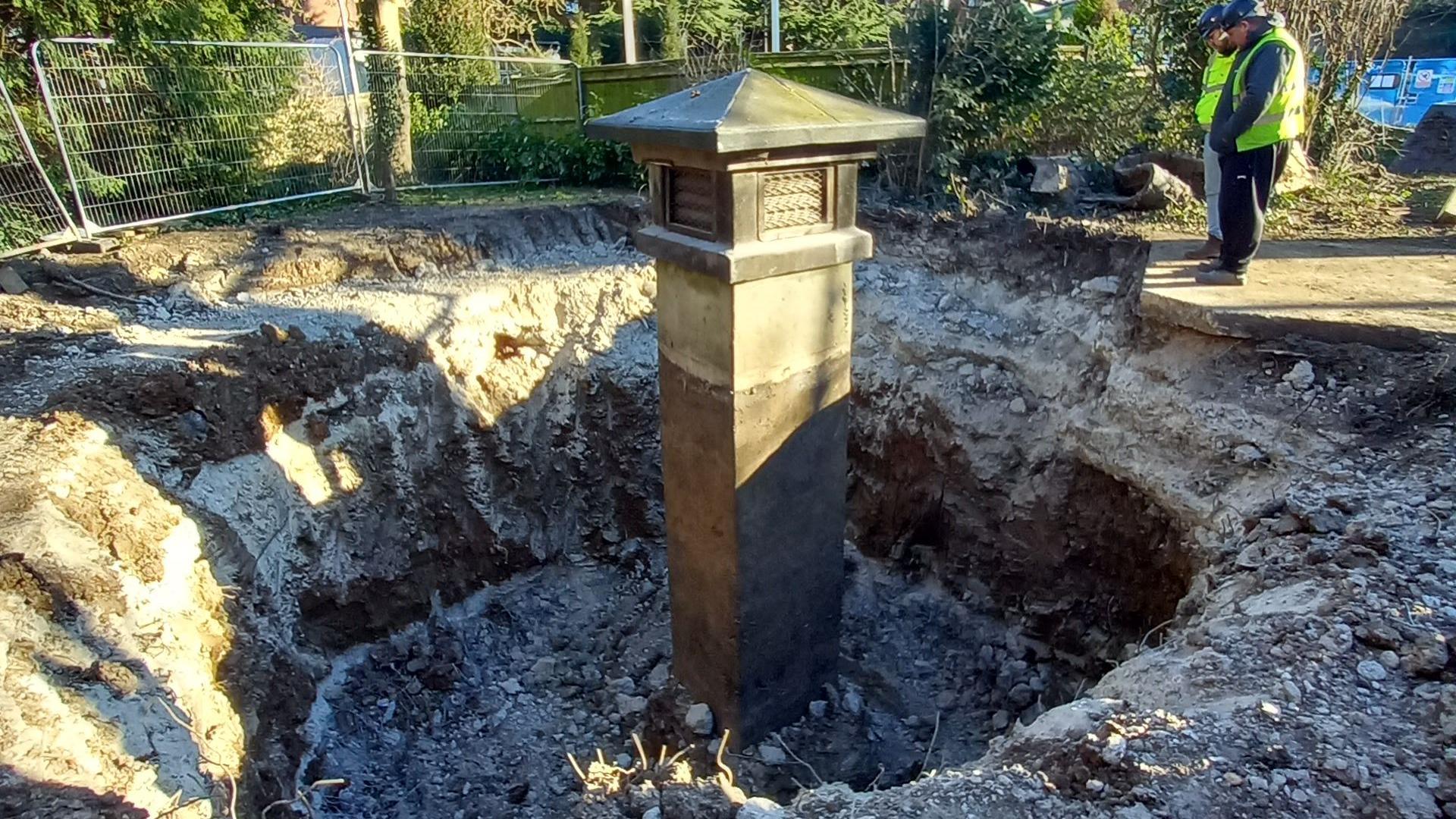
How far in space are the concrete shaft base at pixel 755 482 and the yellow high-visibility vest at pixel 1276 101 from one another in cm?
246

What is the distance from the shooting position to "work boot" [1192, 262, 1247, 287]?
17.1ft

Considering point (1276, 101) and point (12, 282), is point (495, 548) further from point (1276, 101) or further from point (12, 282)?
point (1276, 101)

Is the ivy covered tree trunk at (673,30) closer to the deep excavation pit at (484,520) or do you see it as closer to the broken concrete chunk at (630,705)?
the deep excavation pit at (484,520)

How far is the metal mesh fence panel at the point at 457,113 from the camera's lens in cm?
975

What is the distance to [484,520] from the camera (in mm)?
6164

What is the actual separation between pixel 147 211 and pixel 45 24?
1.55 m

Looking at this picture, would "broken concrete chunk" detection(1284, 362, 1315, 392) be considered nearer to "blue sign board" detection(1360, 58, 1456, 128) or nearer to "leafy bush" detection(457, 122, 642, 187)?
"leafy bush" detection(457, 122, 642, 187)

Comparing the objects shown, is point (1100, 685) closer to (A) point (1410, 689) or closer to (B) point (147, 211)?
(A) point (1410, 689)

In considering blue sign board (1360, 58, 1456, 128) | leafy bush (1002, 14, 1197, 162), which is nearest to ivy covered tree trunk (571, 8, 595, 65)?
leafy bush (1002, 14, 1197, 162)

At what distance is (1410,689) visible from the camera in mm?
2711

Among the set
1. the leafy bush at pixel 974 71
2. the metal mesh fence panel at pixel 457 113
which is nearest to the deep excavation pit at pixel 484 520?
the leafy bush at pixel 974 71

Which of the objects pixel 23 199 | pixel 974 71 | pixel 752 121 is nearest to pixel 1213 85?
pixel 974 71

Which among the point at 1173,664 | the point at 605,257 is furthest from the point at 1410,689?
the point at 605,257

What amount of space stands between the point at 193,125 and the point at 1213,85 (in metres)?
8.26
